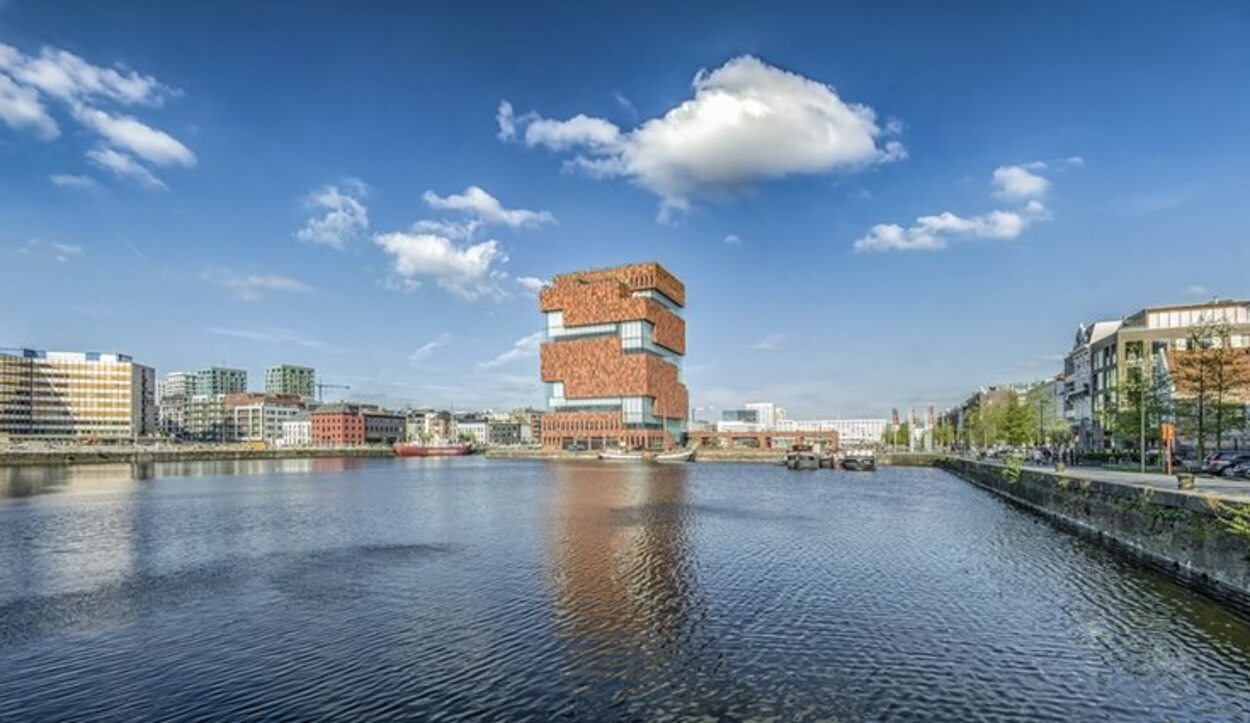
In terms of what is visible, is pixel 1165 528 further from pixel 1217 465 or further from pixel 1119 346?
pixel 1119 346

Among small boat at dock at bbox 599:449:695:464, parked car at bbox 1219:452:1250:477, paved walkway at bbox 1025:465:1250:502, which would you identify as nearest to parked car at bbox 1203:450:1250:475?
parked car at bbox 1219:452:1250:477

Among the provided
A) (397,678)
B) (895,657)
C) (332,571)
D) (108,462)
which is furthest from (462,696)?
(108,462)

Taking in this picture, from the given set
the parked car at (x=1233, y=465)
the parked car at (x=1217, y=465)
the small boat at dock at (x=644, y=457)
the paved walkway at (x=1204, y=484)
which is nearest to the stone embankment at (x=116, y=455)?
the small boat at dock at (x=644, y=457)

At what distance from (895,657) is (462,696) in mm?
12258

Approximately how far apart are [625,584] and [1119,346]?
10834cm

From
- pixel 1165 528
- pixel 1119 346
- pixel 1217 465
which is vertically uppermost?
pixel 1119 346

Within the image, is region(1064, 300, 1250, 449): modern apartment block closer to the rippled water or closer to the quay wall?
the quay wall

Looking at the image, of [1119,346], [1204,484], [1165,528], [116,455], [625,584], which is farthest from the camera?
[116,455]

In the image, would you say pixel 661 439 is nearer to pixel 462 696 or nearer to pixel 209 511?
pixel 209 511

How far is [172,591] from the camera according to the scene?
28.6m

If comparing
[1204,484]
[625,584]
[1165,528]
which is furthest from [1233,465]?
[625,584]

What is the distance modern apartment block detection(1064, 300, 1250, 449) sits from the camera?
9756 cm

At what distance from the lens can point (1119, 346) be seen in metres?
107

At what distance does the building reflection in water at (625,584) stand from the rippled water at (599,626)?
0.50ft
